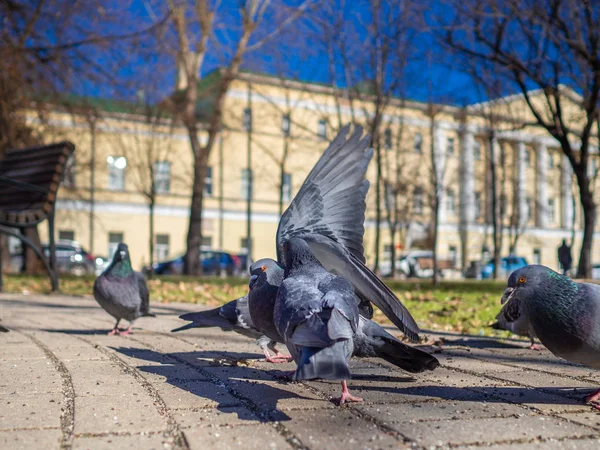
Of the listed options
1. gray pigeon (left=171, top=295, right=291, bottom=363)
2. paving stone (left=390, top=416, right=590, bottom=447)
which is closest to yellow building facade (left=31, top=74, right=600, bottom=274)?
gray pigeon (left=171, top=295, right=291, bottom=363)

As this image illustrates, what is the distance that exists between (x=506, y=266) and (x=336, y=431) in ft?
104

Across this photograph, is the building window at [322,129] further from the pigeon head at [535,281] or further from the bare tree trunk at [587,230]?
the pigeon head at [535,281]

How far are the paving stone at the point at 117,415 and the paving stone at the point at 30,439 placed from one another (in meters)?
0.10

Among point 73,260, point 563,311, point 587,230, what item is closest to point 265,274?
point 563,311

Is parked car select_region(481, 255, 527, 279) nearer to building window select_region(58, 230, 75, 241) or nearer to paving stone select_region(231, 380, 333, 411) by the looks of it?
building window select_region(58, 230, 75, 241)

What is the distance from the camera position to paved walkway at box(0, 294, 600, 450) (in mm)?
2109

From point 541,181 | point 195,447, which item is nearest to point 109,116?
point 195,447

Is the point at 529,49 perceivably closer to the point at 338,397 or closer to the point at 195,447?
the point at 338,397

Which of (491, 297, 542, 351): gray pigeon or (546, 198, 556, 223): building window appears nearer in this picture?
(491, 297, 542, 351): gray pigeon

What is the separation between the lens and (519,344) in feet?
15.6

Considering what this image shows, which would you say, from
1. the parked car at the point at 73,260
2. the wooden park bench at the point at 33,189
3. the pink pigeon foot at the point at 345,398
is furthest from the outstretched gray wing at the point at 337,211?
the parked car at the point at 73,260

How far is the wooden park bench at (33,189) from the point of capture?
7.12 m

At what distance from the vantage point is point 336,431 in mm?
2225

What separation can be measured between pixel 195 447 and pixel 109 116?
22.6 metres
